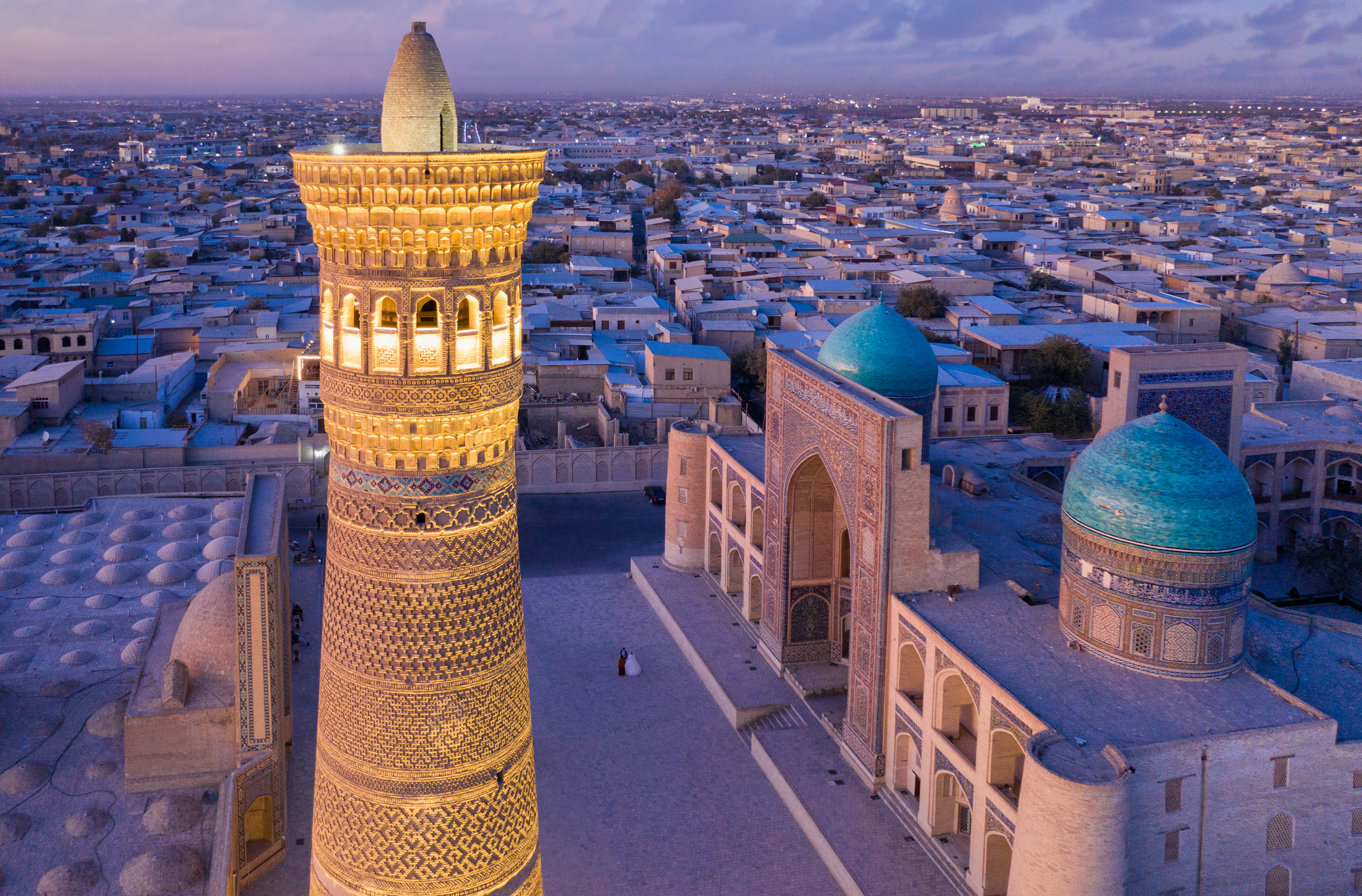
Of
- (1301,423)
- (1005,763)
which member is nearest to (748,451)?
(1005,763)

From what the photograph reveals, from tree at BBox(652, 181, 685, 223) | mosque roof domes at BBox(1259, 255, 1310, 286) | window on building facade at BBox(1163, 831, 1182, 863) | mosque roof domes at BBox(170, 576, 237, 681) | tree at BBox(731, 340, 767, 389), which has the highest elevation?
tree at BBox(652, 181, 685, 223)

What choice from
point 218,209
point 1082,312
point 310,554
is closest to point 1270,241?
point 1082,312

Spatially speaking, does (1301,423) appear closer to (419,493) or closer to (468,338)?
(468,338)

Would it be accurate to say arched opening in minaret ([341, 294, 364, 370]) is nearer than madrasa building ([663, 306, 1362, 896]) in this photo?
Yes

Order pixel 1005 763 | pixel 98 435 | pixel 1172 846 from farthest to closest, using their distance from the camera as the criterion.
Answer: pixel 98 435 → pixel 1005 763 → pixel 1172 846

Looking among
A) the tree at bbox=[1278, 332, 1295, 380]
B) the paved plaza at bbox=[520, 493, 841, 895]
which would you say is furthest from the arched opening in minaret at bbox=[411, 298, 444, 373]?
the tree at bbox=[1278, 332, 1295, 380]

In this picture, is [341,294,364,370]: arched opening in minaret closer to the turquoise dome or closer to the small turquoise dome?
the turquoise dome
